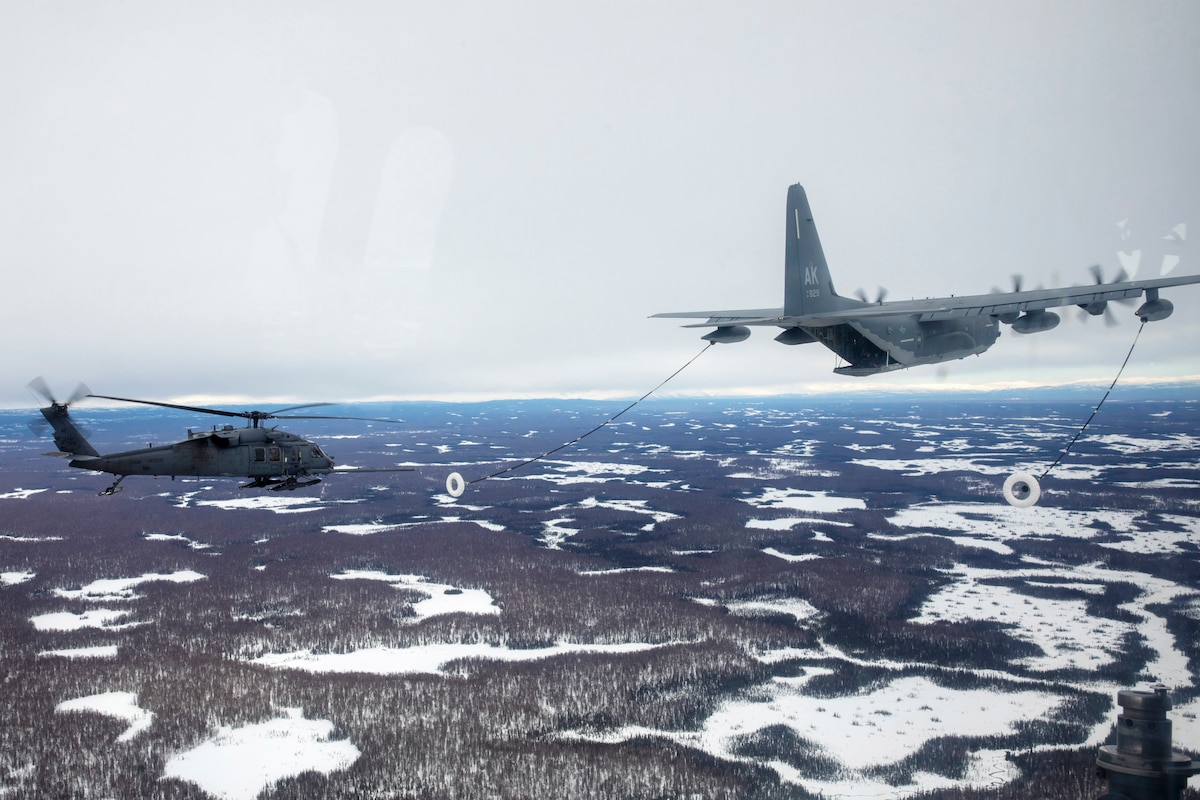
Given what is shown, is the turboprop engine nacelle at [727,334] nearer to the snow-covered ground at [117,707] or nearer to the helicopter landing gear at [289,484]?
the helicopter landing gear at [289,484]

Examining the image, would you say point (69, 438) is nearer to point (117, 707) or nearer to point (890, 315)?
point (890, 315)

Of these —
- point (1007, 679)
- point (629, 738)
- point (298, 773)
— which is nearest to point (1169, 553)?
point (1007, 679)

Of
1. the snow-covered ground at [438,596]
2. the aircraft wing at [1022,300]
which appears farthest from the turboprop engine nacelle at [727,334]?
the snow-covered ground at [438,596]

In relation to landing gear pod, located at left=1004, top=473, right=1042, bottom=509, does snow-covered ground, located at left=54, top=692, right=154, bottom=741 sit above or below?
below

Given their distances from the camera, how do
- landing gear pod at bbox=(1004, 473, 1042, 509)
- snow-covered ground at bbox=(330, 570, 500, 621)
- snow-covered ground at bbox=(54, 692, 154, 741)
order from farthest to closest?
snow-covered ground at bbox=(330, 570, 500, 621) < snow-covered ground at bbox=(54, 692, 154, 741) < landing gear pod at bbox=(1004, 473, 1042, 509)

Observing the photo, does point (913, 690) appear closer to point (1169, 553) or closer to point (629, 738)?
point (629, 738)

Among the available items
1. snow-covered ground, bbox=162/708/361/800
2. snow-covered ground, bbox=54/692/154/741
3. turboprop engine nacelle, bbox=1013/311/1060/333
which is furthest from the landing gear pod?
snow-covered ground, bbox=54/692/154/741

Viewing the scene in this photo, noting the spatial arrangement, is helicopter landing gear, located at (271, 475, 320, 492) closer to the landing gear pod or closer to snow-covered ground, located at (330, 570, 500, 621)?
the landing gear pod
